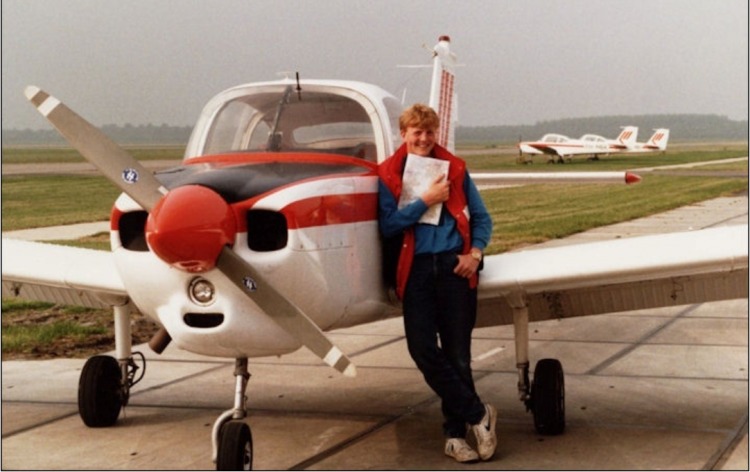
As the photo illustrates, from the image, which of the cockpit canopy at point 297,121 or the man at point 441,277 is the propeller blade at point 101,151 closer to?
the cockpit canopy at point 297,121

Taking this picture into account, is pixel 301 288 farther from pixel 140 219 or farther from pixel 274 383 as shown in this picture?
pixel 274 383

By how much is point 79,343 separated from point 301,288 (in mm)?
4743

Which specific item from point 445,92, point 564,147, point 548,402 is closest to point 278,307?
point 548,402

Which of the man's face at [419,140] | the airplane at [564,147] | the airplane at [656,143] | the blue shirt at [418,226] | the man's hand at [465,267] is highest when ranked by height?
the man's face at [419,140]

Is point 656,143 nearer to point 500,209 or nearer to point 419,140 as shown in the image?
point 500,209

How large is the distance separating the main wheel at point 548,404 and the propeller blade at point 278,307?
59.3 inches

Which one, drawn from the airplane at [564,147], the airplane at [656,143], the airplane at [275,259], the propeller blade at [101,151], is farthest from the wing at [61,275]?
the airplane at [656,143]

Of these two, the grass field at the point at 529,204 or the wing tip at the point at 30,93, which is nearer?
the wing tip at the point at 30,93

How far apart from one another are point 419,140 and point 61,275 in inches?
92.6

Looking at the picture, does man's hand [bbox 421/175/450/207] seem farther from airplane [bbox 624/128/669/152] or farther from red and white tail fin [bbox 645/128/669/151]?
red and white tail fin [bbox 645/128/669/151]

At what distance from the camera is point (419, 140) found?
5926 millimetres

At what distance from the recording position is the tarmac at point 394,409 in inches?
236

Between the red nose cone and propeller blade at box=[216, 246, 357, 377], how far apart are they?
9cm

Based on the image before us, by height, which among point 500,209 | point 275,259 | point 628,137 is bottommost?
point 628,137
